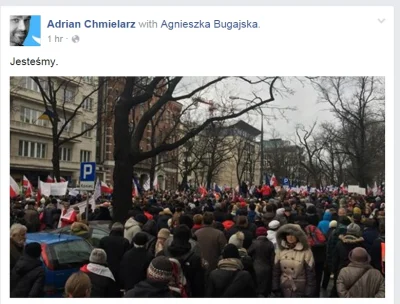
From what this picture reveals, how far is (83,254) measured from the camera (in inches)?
313

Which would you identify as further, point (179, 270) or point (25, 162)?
point (25, 162)

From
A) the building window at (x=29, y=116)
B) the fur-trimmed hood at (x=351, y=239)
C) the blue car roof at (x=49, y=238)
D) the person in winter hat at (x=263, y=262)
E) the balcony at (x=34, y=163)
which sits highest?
the building window at (x=29, y=116)

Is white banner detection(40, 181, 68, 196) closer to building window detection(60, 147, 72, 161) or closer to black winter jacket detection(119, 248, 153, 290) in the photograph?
black winter jacket detection(119, 248, 153, 290)

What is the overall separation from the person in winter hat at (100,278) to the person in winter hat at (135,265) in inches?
25.9

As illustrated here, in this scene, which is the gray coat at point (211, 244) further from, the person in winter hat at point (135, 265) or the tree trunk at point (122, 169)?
the tree trunk at point (122, 169)

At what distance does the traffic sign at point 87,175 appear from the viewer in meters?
12.2

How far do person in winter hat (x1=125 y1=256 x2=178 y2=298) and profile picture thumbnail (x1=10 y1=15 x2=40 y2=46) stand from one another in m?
3.79

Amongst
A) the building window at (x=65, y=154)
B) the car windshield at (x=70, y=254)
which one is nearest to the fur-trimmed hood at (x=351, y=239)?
the car windshield at (x=70, y=254)

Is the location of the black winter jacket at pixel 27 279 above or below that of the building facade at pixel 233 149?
below

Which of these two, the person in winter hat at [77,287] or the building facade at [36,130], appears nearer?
the person in winter hat at [77,287]

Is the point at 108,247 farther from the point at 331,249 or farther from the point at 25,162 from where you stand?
the point at 25,162

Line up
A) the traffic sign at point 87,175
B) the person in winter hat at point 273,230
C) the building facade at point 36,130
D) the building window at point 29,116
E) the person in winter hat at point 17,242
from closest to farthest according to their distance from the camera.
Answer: the person in winter hat at point 17,242 < the person in winter hat at point 273,230 < the traffic sign at point 87,175 < the building facade at point 36,130 < the building window at point 29,116

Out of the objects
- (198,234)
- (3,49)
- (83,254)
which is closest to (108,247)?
(83,254)
